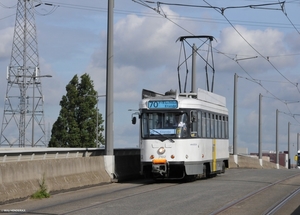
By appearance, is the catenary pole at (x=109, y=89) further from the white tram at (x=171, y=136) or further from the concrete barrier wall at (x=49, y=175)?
the white tram at (x=171, y=136)

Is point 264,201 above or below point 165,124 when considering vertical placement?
below

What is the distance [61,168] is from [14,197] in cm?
366

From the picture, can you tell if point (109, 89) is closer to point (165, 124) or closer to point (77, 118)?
point (165, 124)

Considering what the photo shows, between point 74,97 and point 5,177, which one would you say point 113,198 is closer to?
point 5,177

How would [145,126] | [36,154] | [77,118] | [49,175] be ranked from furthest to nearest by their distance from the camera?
[77,118] → [36,154] → [145,126] → [49,175]

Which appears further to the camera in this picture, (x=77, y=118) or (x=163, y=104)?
(x=77, y=118)

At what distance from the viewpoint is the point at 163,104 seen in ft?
79.6

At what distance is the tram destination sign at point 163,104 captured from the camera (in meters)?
24.2

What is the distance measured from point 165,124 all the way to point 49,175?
5.95 meters

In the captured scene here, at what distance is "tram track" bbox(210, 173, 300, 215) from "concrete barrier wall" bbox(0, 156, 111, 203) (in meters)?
5.79

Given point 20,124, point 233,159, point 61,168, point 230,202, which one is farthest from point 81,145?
point 230,202

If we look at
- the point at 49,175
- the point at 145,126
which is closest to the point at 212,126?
the point at 145,126

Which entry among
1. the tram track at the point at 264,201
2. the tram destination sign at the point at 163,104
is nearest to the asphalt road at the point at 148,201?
the tram track at the point at 264,201

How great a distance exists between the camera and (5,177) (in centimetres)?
1716
